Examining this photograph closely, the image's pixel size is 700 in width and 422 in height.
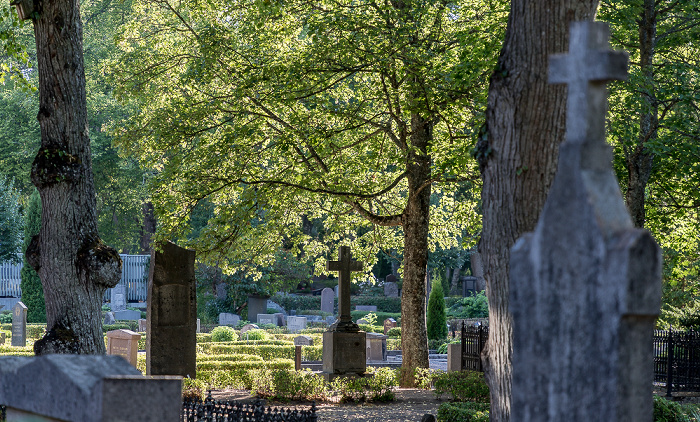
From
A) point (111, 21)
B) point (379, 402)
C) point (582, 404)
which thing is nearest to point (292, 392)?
point (379, 402)

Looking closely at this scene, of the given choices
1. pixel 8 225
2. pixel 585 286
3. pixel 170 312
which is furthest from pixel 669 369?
pixel 8 225

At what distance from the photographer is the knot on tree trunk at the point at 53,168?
27.2 feet

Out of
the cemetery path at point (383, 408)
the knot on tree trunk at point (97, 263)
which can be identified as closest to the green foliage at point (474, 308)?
the cemetery path at point (383, 408)

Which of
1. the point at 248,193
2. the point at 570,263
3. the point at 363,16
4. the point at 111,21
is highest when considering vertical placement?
the point at 111,21

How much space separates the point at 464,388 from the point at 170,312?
5419 mm

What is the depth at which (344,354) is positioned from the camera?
15.8 m

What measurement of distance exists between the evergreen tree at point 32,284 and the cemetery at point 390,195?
6.76 metres

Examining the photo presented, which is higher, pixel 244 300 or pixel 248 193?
pixel 248 193

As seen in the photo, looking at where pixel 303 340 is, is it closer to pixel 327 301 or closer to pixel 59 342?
pixel 327 301

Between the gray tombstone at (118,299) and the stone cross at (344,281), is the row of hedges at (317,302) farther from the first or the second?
the stone cross at (344,281)

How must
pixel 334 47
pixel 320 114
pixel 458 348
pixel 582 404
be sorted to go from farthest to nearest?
pixel 458 348 → pixel 320 114 → pixel 334 47 → pixel 582 404

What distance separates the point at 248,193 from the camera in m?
14.8

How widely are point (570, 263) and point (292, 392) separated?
12099 mm

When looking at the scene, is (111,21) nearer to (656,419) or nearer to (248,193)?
(248,193)
